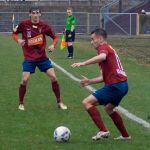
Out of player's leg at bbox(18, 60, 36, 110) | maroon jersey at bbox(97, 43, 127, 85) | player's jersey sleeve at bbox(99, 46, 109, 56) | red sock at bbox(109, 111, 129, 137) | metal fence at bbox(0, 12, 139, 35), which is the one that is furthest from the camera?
metal fence at bbox(0, 12, 139, 35)

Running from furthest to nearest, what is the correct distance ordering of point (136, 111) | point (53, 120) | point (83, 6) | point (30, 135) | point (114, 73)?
point (83, 6)
point (136, 111)
point (53, 120)
point (30, 135)
point (114, 73)

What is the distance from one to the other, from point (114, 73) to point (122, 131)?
907mm

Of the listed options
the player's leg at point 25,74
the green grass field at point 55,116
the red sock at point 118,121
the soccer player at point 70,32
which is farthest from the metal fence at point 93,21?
the red sock at point 118,121

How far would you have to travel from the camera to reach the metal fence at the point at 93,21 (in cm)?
5428

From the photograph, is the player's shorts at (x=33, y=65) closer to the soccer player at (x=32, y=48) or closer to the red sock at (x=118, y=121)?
the soccer player at (x=32, y=48)

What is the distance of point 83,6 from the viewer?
6650cm

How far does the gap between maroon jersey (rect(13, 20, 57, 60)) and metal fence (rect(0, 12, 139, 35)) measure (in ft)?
135

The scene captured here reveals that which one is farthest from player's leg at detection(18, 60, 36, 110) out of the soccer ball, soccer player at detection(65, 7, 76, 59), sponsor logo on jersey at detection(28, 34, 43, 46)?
soccer player at detection(65, 7, 76, 59)

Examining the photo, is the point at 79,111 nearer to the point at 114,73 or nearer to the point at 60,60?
the point at 114,73

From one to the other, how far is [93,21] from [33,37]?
44.5m

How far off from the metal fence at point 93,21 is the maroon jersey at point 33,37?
41146 millimetres

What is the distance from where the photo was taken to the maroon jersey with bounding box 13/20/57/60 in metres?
12.7

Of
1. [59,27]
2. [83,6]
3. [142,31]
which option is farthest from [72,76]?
[83,6]

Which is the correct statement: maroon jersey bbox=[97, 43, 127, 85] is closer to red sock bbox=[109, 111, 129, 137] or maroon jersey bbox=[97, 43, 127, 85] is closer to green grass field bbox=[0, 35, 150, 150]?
red sock bbox=[109, 111, 129, 137]
